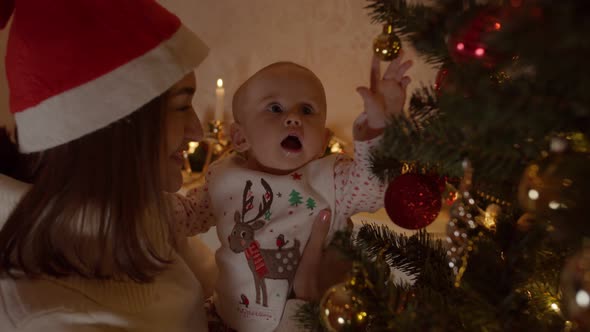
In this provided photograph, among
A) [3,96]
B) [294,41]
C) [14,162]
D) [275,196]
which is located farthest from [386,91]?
[3,96]

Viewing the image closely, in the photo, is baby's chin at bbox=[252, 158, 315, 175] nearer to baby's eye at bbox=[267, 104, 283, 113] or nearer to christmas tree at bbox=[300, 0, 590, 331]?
baby's eye at bbox=[267, 104, 283, 113]

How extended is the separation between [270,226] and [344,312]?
34 cm

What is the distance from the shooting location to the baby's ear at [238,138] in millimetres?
966

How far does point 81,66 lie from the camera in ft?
2.27

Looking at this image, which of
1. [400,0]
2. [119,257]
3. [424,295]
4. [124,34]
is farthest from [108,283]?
[400,0]

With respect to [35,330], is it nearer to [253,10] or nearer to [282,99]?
[282,99]

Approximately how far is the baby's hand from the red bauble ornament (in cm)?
10

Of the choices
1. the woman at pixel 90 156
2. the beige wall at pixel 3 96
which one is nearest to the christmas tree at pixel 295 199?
the woman at pixel 90 156

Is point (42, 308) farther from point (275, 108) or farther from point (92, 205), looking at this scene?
point (275, 108)

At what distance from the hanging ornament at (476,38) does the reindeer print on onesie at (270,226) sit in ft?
1.36

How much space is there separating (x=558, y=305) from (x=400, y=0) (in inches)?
15.5

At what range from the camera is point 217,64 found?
6.97 ft

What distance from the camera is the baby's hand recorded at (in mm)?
663

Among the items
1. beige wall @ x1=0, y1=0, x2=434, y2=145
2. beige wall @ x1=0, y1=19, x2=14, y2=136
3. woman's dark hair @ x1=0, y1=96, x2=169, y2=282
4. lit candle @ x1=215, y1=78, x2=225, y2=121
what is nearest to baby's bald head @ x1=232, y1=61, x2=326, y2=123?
woman's dark hair @ x1=0, y1=96, x2=169, y2=282
